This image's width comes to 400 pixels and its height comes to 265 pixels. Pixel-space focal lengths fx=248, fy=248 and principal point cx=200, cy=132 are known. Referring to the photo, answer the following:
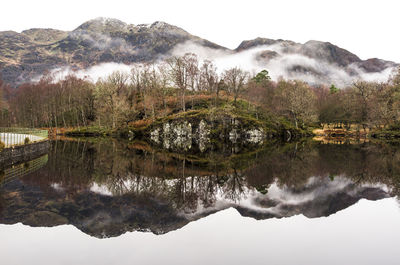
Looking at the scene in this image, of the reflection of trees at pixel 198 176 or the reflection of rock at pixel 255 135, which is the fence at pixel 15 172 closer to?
the reflection of trees at pixel 198 176

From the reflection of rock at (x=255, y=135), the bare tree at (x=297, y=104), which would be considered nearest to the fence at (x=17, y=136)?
the reflection of rock at (x=255, y=135)

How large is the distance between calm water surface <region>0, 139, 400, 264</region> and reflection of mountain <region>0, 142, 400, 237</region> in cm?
6

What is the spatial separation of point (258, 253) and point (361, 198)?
32.0 ft

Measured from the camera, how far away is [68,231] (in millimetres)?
10070

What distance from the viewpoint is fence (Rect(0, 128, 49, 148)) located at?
28.0 metres

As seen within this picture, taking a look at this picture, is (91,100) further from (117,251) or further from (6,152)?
(117,251)

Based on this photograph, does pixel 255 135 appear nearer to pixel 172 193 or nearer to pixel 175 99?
pixel 175 99

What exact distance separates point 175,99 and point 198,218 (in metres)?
78.3

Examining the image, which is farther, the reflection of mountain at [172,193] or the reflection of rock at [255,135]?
the reflection of rock at [255,135]

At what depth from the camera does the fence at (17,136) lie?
28.0 m

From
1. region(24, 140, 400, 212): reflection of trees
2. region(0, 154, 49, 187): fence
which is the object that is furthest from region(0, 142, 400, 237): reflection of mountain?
region(0, 154, 49, 187): fence

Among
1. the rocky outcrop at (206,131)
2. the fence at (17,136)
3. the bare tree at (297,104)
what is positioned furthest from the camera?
the bare tree at (297,104)

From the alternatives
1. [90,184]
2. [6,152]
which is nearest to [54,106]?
[6,152]

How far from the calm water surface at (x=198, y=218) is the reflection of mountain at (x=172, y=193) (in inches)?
2.3
